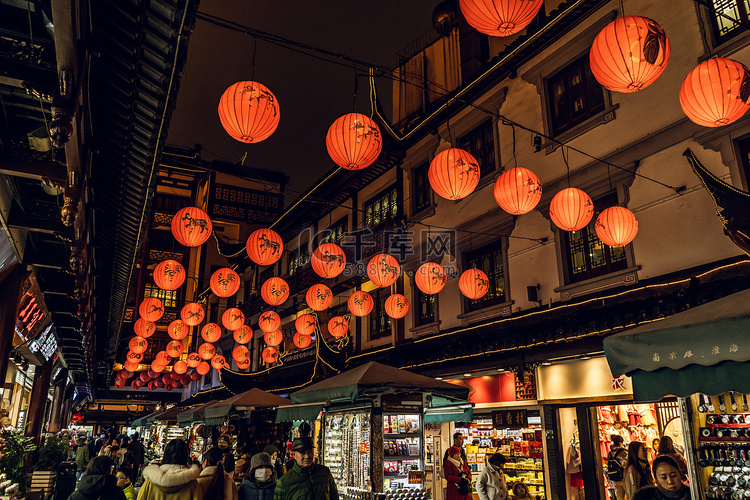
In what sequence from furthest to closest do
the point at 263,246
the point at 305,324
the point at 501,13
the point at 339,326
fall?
the point at 305,324 < the point at 339,326 < the point at 263,246 < the point at 501,13

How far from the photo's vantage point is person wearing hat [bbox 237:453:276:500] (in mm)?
7396

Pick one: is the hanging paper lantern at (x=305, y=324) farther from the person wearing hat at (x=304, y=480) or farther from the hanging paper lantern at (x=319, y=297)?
the person wearing hat at (x=304, y=480)

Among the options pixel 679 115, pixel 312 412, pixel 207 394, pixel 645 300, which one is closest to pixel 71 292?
pixel 312 412

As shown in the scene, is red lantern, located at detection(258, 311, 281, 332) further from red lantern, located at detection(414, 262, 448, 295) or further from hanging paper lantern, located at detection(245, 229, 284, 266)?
red lantern, located at detection(414, 262, 448, 295)

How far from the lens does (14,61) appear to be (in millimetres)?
5574

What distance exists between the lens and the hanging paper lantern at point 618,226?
9672mm

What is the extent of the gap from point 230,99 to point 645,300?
817 centimetres

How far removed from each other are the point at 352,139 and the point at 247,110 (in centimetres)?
205

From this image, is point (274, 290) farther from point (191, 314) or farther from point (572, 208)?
point (572, 208)

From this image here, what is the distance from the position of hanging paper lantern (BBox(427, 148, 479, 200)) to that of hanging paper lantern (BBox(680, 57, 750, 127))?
408cm

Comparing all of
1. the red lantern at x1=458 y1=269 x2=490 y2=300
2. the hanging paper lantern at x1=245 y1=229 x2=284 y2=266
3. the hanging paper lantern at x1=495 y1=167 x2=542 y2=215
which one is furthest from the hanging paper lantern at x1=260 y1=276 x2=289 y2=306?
the hanging paper lantern at x1=495 y1=167 x2=542 y2=215

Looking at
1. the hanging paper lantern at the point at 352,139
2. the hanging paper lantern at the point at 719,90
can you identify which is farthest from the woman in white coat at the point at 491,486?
the hanging paper lantern at the point at 719,90

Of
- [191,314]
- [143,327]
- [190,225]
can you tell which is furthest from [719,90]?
[143,327]

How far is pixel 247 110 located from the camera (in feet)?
25.6
